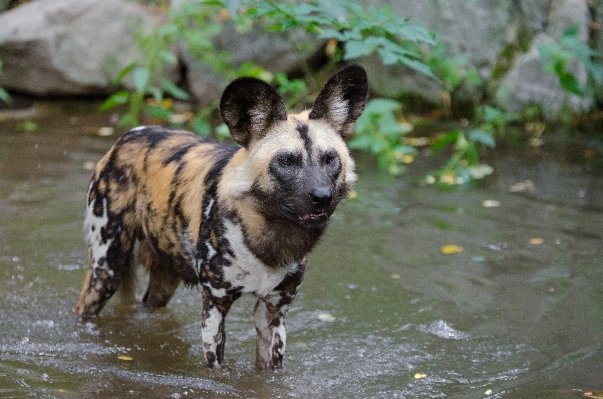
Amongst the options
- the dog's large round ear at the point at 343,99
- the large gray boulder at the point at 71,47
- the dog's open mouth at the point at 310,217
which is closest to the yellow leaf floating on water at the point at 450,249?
the dog's large round ear at the point at 343,99

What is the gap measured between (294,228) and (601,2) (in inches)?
233

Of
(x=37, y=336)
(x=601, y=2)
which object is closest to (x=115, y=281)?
(x=37, y=336)

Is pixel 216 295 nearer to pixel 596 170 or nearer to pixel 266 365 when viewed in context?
pixel 266 365

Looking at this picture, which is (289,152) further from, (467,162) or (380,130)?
(467,162)

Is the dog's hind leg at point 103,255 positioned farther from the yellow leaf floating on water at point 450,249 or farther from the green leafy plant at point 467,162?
the green leafy plant at point 467,162

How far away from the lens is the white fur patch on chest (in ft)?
9.81

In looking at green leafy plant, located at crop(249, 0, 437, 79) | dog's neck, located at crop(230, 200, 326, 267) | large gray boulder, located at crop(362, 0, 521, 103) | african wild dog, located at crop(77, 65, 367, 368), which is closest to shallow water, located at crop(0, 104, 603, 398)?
african wild dog, located at crop(77, 65, 367, 368)

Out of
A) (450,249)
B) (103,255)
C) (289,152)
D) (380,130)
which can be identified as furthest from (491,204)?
(289,152)

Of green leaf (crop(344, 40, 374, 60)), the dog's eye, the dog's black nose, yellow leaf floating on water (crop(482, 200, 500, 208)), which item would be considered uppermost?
green leaf (crop(344, 40, 374, 60))

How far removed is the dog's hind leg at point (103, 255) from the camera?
12.1 ft

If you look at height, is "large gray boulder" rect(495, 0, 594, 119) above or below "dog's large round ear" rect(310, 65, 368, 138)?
below

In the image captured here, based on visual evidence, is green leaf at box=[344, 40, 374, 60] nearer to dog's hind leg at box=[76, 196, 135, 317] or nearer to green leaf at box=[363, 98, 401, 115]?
dog's hind leg at box=[76, 196, 135, 317]

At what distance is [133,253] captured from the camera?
381 cm

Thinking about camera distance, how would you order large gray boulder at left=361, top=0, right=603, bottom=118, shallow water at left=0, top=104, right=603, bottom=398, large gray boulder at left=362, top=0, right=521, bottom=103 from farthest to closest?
large gray boulder at left=362, top=0, right=521, bottom=103 < large gray boulder at left=361, top=0, right=603, bottom=118 < shallow water at left=0, top=104, right=603, bottom=398
